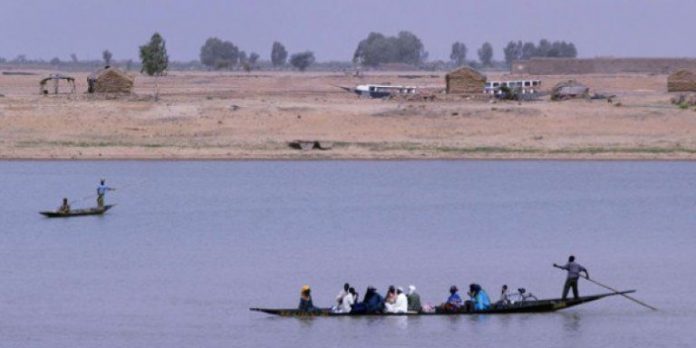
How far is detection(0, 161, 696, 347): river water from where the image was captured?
32.3 meters

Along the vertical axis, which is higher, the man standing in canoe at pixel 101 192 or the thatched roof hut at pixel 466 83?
the thatched roof hut at pixel 466 83

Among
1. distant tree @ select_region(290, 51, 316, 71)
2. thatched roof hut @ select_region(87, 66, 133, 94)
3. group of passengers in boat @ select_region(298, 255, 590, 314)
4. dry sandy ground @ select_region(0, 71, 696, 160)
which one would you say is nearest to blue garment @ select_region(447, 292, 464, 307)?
group of passengers in boat @ select_region(298, 255, 590, 314)

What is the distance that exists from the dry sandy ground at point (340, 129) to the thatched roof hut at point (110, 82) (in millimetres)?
1864

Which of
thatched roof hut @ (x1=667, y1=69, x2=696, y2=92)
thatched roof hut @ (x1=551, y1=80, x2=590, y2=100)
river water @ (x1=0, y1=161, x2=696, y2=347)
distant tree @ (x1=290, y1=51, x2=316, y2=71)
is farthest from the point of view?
distant tree @ (x1=290, y1=51, x2=316, y2=71)

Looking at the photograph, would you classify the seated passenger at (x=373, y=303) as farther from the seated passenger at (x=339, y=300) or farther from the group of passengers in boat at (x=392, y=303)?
the seated passenger at (x=339, y=300)

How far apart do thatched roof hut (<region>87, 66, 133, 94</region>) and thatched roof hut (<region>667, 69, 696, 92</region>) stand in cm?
2919

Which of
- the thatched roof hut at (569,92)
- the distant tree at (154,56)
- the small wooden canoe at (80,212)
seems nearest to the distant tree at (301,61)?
the distant tree at (154,56)

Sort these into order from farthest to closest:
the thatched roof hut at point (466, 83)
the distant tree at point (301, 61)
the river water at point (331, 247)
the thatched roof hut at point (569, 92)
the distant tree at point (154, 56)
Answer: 1. the distant tree at point (301, 61)
2. the distant tree at point (154, 56)
3. the thatched roof hut at point (466, 83)
4. the thatched roof hut at point (569, 92)
5. the river water at point (331, 247)

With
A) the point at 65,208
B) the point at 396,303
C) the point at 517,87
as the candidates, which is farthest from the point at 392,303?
the point at 517,87

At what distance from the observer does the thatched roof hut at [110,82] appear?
79.6 metres

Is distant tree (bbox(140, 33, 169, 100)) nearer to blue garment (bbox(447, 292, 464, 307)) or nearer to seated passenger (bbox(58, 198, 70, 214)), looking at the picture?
seated passenger (bbox(58, 198, 70, 214))

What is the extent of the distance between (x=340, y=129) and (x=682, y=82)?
25.5 metres

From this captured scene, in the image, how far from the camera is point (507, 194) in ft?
196

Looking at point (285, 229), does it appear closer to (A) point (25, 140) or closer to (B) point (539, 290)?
(B) point (539, 290)
